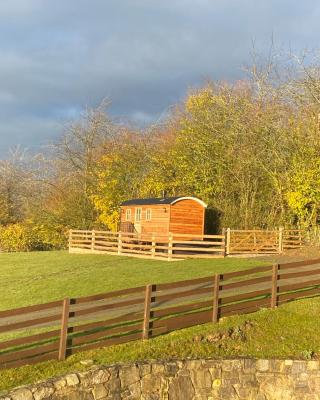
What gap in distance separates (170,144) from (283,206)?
12.7 m

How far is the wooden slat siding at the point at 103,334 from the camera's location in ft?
27.3

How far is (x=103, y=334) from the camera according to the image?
28.2 feet

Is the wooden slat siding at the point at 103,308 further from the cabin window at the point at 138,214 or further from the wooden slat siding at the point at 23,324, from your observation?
the cabin window at the point at 138,214

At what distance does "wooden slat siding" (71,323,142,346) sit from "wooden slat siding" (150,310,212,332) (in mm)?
415

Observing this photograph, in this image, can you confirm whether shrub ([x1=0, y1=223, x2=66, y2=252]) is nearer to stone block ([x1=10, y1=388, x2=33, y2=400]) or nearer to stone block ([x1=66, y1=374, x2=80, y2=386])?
stone block ([x1=66, y1=374, x2=80, y2=386])

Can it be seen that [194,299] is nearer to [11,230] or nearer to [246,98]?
[246,98]

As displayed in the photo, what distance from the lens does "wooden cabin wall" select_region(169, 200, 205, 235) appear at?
2686 centimetres

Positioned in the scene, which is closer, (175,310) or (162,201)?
(175,310)

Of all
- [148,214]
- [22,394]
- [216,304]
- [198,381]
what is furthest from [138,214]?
[22,394]

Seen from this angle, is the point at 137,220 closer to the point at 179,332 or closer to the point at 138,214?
Result: the point at 138,214

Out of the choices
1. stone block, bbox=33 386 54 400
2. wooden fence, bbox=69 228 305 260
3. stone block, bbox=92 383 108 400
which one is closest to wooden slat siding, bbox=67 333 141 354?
stone block, bbox=92 383 108 400

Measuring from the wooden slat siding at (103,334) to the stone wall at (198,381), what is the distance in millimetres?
1004

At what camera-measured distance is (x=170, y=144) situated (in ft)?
123

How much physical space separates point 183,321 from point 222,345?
3.34 feet
